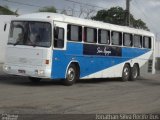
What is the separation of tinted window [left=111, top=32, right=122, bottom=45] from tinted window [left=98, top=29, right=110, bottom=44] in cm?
58

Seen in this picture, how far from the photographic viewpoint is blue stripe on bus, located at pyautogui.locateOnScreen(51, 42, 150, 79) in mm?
20553

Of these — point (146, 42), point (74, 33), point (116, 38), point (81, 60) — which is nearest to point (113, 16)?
point (146, 42)

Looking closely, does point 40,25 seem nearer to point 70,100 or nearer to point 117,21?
point 70,100

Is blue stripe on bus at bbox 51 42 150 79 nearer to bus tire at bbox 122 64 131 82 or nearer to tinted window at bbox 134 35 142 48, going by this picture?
bus tire at bbox 122 64 131 82

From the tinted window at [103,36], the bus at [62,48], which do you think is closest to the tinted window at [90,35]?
the bus at [62,48]

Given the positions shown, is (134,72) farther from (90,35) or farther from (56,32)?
(56,32)

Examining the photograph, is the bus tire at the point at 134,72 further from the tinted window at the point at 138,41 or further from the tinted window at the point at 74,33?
the tinted window at the point at 74,33

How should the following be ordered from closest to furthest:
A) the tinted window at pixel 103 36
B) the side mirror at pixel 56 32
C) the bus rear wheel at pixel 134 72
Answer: the side mirror at pixel 56 32 < the tinted window at pixel 103 36 < the bus rear wheel at pixel 134 72

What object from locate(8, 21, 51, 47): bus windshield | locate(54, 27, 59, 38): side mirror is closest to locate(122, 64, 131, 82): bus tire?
locate(54, 27, 59, 38): side mirror

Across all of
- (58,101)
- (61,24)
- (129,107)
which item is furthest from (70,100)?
(61,24)

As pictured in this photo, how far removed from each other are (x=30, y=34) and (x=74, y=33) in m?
2.29

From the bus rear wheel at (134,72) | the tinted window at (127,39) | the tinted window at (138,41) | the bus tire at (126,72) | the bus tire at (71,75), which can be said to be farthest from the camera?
the tinted window at (138,41)

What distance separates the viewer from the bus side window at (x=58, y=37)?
20375mm

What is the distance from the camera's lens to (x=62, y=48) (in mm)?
20859
